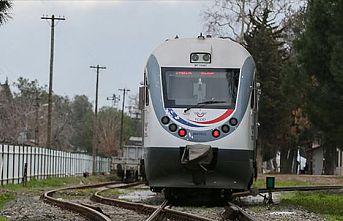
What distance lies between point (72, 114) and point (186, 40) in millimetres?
142632

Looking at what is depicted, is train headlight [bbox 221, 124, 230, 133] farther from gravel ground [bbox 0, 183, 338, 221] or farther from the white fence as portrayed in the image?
the white fence

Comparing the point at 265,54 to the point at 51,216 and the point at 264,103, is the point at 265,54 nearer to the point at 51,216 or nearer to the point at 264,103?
the point at 264,103

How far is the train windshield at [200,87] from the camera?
18.3 m

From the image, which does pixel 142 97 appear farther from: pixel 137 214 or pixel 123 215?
pixel 123 215

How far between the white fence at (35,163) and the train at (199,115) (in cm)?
1761

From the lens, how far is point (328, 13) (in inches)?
1065

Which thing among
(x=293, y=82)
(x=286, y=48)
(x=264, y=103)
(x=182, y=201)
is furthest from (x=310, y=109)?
(x=286, y=48)

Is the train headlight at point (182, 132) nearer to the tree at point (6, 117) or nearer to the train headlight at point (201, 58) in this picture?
the train headlight at point (201, 58)

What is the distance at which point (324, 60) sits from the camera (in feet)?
91.3

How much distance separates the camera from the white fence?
3616 cm

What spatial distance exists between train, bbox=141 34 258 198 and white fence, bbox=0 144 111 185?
17611 mm

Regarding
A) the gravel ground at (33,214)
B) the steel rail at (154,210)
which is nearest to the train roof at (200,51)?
the steel rail at (154,210)

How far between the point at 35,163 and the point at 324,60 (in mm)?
21910

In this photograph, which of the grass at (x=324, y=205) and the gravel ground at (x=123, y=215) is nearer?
the gravel ground at (x=123, y=215)
